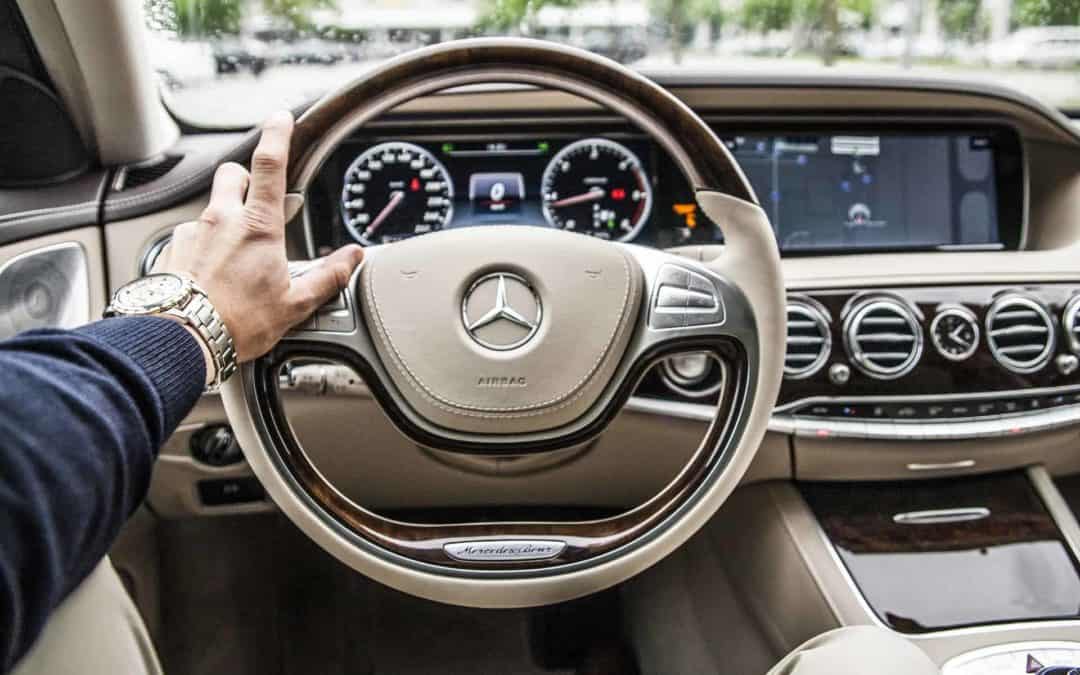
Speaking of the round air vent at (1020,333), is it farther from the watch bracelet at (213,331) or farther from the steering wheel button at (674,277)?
the watch bracelet at (213,331)

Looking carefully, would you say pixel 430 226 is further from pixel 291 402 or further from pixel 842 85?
pixel 842 85

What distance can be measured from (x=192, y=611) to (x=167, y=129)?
89 cm

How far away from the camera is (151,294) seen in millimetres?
882

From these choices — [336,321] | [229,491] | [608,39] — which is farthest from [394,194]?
[336,321]

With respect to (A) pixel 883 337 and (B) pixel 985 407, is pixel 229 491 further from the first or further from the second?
(B) pixel 985 407

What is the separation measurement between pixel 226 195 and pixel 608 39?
3.26ft

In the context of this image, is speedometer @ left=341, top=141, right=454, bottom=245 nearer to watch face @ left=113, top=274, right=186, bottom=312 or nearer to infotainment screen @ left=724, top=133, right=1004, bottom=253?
infotainment screen @ left=724, top=133, right=1004, bottom=253

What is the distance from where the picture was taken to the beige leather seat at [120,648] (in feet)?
2.83

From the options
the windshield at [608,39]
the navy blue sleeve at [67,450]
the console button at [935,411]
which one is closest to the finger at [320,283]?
the navy blue sleeve at [67,450]

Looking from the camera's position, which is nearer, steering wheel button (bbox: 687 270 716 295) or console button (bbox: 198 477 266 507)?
steering wheel button (bbox: 687 270 716 295)

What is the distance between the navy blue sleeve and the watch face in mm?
77

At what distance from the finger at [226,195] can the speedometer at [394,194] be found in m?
0.69

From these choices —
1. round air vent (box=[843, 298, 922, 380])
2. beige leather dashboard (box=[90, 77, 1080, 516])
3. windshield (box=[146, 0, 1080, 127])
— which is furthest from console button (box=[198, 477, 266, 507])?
round air vent (box=[843, 298, 922, 380])

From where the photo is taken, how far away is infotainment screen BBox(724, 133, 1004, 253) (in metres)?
1.85
